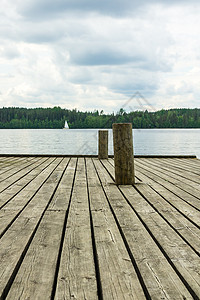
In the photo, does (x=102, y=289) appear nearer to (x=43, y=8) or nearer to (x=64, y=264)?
(x=64, y=264)

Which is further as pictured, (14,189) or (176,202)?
(14,189)

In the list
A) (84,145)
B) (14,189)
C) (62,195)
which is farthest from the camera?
(84,145)

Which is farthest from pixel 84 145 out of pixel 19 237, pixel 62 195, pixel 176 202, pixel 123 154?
pixel 19 237

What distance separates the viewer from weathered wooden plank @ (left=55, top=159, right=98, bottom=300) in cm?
150

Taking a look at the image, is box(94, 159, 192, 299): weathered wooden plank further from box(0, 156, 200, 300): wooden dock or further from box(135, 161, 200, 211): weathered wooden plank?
box(135, 161, 200, 211): weathered wooden plank

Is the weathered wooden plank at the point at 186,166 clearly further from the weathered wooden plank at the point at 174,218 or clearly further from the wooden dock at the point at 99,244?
the weathered wooden plank at the point at 174,218

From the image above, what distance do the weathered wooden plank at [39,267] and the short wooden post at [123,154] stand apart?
2143 mm

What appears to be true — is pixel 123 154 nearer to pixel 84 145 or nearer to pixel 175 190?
pixel 175 190

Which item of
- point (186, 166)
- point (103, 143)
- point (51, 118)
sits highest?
point (51, 118)

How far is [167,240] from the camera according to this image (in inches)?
87.7

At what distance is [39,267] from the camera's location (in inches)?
69.6

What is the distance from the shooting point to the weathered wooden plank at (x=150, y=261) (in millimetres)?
1521

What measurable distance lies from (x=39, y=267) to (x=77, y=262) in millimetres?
236

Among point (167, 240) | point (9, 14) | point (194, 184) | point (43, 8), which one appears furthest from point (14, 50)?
point (167, 240)
